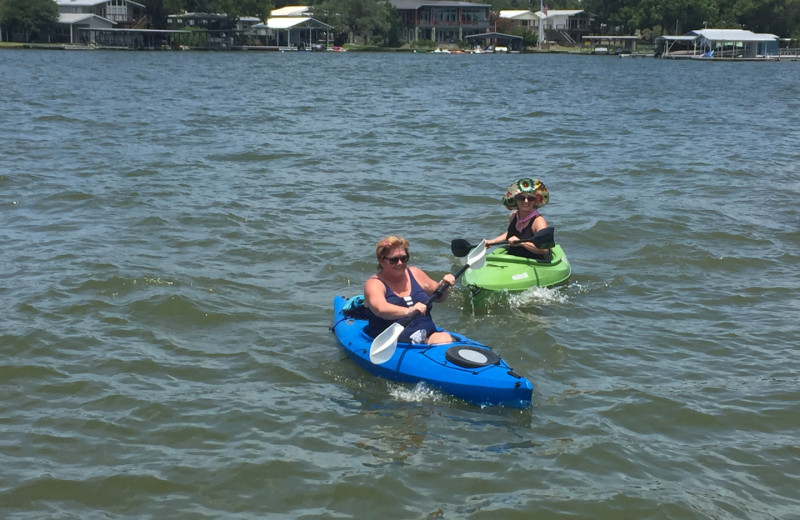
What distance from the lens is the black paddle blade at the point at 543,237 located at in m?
9.44

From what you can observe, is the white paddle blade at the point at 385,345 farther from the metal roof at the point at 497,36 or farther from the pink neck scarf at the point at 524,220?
the metal roof at the point at 497,36

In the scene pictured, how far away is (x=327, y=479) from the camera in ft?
18.7

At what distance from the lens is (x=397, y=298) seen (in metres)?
7.22

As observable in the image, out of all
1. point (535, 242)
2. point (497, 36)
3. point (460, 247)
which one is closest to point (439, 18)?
point (497, 36)

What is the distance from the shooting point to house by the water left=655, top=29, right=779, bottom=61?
270 feet

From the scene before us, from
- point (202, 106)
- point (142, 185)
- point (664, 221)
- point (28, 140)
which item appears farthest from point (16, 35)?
point (664, 221)

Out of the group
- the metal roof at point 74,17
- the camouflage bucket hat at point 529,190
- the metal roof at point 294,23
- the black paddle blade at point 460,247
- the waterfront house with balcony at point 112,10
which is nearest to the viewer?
the black paddle blade at point 460,247

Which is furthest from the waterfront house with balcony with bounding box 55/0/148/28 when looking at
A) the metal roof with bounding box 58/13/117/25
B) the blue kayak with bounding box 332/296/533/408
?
the blue kayak with bounding box 332/296/533/408

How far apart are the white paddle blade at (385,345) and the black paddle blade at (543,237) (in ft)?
9.84

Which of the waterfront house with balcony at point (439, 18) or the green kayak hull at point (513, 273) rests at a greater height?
the waterfront house with balcony at point (439, 18)

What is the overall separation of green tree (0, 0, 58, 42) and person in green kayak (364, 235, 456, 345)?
264ft

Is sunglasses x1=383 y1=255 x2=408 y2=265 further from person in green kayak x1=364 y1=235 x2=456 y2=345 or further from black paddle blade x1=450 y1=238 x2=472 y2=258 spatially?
black paddle blade x1=450 y1=238 x2=472 y2=258

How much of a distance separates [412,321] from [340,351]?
96cm

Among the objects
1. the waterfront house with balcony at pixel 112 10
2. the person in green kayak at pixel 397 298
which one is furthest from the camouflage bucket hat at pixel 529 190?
the waterfront house with balcony at pixel 112 10
